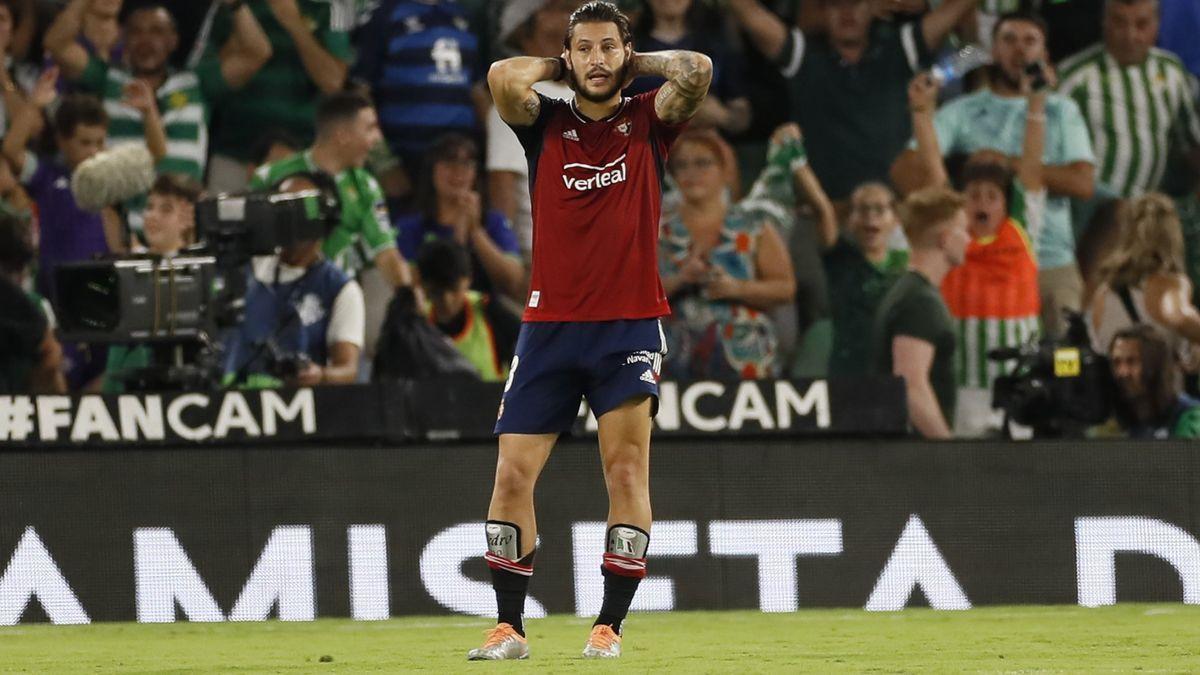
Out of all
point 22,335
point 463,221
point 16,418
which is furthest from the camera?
point 463,221

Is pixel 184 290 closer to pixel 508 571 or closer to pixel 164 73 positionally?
pixel 164 73

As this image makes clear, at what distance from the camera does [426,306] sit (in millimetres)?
9602

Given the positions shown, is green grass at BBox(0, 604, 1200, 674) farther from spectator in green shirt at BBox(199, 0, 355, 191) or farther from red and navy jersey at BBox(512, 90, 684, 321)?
spectator in green shirt at BBox(199, 0, 355, 191)

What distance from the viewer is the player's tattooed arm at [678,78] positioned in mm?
5402

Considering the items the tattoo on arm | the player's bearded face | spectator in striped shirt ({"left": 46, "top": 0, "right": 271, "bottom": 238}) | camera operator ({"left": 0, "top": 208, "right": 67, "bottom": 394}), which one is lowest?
camera operator ({"left": 0, "top": 208, "right": 67, "bottom": 394})

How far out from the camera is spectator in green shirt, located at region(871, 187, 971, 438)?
949cm

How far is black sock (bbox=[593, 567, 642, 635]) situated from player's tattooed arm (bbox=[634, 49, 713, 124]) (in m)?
1.42

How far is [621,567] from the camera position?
5.58 metres

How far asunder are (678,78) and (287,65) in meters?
5.21

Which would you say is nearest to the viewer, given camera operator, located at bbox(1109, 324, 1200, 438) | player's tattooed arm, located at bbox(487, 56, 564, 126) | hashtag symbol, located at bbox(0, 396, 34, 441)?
player's tattooed arm, located at bbox(487, 56, 564, 126)

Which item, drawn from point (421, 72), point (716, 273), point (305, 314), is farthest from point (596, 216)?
point (421, 72)

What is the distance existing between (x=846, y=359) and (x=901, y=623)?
269 centimetres

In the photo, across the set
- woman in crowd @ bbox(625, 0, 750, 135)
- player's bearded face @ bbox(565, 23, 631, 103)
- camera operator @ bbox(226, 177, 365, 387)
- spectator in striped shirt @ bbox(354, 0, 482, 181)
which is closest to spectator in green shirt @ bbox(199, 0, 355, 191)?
spectator in striped shirt @ bbox(354, 0, 482, 181)

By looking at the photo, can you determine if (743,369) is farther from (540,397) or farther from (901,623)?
(540,397)
